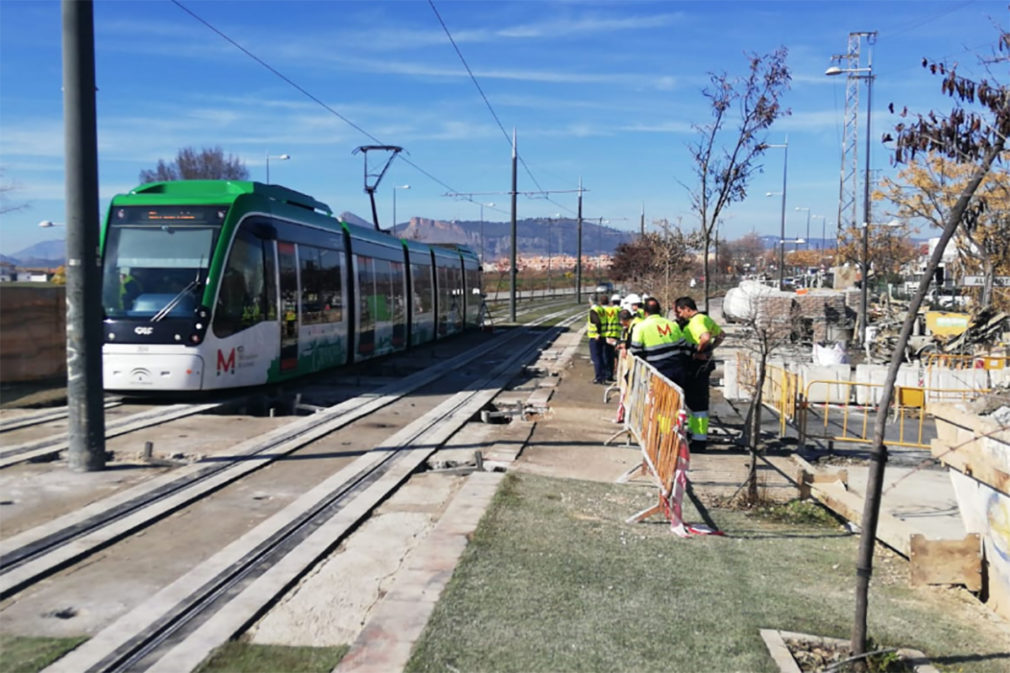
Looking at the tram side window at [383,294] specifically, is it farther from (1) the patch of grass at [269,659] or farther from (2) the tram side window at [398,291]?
(1) the patch of grass at [269,659]

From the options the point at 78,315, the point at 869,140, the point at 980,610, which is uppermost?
the point at 869,140

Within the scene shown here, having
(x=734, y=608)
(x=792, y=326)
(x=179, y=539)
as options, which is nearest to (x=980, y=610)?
(x=734, y=608)

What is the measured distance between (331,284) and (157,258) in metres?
5.01

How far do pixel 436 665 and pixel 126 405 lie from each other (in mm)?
10582

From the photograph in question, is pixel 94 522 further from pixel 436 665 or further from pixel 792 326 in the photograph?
pixel 792 326

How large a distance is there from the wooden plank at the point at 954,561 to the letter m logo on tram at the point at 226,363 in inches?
403

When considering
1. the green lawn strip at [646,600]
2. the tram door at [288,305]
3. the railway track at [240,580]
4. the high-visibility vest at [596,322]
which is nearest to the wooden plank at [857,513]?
the green lawn strip at [646,600]

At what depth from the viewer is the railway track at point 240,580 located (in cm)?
465

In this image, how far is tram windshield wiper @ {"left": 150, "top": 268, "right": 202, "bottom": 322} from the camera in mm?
13219

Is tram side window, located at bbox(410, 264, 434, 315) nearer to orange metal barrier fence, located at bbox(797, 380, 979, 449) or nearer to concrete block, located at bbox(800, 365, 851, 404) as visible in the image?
concrete block, located at bbox(800, 365, 851, 404)

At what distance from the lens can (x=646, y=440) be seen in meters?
9.59

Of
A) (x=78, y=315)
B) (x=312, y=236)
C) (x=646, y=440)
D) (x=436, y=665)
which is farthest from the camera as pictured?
(x=312, y=236)

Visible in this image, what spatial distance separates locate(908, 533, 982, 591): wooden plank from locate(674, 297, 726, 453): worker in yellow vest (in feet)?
16.2

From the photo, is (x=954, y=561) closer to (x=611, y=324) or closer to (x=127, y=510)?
(x=127, y=510)
